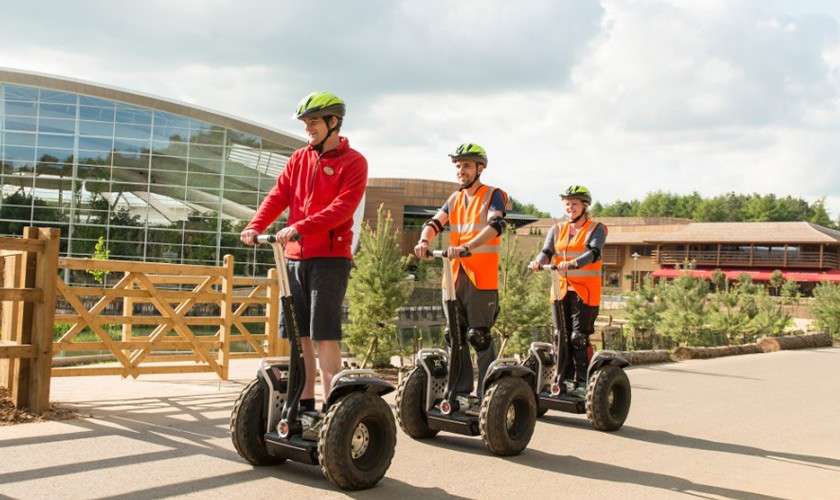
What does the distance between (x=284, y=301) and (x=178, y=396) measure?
12.7 feet

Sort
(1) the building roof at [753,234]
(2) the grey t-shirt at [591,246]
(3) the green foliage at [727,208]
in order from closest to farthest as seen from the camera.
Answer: (2) the grey t-shirt at [591,246], (1) the building roof at [753,234], (3) the green foliage at [727,208]

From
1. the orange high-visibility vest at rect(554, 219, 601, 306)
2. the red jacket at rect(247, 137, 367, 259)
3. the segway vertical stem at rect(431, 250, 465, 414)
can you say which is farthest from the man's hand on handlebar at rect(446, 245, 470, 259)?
the orange high-visibility vest at rect(554, 219, 601, 306)

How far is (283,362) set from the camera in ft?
17.3

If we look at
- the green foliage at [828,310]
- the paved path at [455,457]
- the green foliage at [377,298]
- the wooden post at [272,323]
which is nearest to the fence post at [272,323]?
the wooden post at [272,323]

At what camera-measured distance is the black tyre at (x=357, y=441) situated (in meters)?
4.67

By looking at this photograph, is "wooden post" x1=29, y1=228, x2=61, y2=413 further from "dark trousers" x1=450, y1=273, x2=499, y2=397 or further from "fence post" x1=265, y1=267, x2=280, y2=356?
"fence post" x1=265, y1=267, x2=280, y2=356

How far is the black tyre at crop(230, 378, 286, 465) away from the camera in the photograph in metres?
5.11

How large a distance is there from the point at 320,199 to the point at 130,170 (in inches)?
1482

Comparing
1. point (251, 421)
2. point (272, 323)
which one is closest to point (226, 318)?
point (272, 323)

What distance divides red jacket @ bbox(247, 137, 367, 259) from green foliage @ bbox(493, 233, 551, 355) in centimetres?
930

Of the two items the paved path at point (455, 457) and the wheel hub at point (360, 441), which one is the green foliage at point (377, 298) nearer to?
the paved path at point (455, 457)

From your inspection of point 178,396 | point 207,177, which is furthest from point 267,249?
point 178,396

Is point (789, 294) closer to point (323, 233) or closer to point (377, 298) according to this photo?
point (377, 298)

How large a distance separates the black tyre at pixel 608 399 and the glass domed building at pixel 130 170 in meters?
34.6
